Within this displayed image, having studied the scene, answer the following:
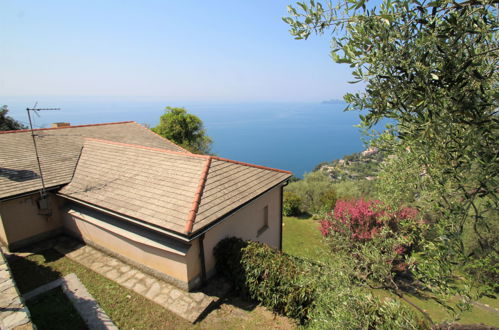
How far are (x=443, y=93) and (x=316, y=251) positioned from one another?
4011 millimetres

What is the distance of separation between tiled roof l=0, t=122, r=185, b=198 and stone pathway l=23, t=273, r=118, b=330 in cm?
428

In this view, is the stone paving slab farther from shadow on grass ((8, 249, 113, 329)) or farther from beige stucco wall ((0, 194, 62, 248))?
beige stucco wall ((0, 194, 62, 248))

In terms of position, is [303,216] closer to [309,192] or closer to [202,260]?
[309,192]

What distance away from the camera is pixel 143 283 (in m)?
8.18

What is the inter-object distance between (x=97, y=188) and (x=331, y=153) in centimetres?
15285

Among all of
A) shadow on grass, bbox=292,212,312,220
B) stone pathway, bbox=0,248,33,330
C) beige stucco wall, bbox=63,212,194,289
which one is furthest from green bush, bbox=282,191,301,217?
stone pathway, bbox=0,248,33,330

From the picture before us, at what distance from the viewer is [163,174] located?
9891mm

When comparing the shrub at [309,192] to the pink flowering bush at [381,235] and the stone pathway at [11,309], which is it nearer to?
the pink flowering bush at [381,235]

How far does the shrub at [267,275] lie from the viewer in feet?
21.7

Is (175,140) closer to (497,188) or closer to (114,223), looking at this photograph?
(114,223)

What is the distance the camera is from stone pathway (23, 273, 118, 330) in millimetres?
6602

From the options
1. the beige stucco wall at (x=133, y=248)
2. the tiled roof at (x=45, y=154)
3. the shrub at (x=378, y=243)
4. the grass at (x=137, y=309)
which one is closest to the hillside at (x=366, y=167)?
the shrub at (x=378, y=243)

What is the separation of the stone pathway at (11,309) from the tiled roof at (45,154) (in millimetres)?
5901

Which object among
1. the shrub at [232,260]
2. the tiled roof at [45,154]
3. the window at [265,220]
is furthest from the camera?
the window at [265,220]
